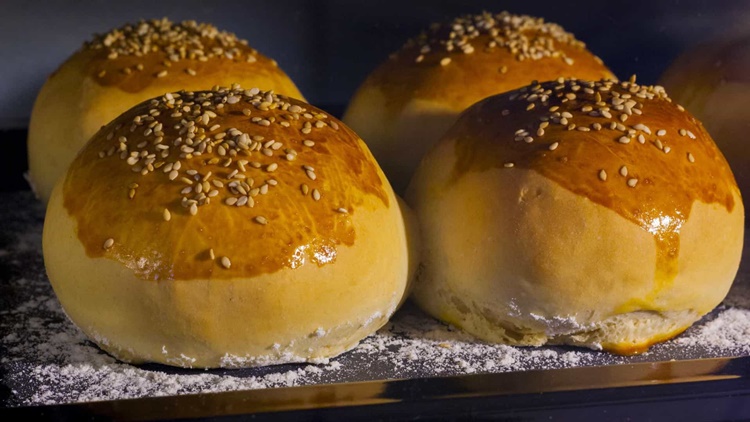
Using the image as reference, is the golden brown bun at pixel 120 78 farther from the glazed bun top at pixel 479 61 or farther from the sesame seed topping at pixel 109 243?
the sesame seed topping at pixel 109 243

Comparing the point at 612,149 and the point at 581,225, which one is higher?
the point at 612,149

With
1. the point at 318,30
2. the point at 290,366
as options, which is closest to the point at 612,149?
the point at 290,366

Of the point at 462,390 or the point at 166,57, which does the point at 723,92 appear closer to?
the point at 462,390

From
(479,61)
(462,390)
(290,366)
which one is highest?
(479,61)

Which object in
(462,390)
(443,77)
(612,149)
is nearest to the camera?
(462,390)

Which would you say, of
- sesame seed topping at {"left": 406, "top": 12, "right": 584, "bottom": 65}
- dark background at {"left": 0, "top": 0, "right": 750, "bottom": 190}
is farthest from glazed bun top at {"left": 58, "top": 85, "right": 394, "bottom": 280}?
dark background at {"left": 0, "top": 0, "right": 750, "bottom": 190}

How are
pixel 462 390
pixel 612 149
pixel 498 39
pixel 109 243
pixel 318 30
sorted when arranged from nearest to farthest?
pixel 462 390, pixel 109 243, pixel 612 149, pixel 498 39, pixel 318 30
